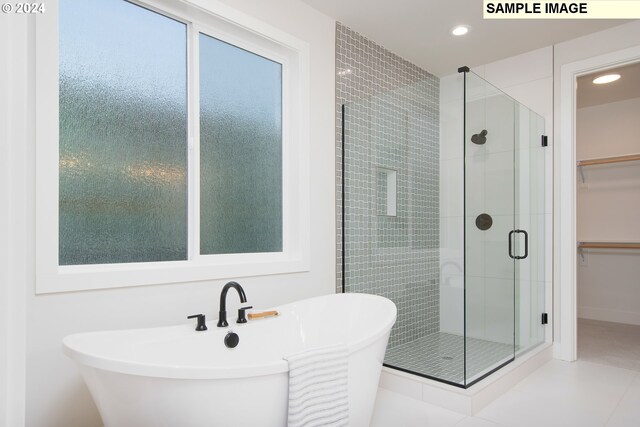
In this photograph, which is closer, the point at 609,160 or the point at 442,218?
the point at 442,218

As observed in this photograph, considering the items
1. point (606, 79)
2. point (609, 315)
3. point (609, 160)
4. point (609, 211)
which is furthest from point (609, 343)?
point (606, 79)

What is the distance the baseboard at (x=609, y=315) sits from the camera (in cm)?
441

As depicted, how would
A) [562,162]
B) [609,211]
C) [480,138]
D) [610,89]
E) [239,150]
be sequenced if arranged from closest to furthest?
[239,150]
[480,138]
[562,162]
[610,89]
[609,211]

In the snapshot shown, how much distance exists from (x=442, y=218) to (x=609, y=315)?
332cm

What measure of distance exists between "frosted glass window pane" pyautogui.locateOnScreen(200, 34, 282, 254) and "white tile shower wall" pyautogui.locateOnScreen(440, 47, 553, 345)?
115 cm

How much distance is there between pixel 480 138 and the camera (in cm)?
262

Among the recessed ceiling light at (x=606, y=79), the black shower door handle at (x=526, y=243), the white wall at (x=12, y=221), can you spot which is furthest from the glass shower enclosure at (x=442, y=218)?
the white wall at (x=12, y=221)

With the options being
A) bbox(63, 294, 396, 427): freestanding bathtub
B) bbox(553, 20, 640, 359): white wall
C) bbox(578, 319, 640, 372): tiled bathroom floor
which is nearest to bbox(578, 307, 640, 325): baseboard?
bbox(578, 319, 640, 372): tiled bathroom floor

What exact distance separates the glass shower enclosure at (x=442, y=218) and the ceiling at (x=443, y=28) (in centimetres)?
51

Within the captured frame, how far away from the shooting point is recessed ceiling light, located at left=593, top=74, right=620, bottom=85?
145 inches

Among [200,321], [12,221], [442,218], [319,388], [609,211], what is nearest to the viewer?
[12,221]

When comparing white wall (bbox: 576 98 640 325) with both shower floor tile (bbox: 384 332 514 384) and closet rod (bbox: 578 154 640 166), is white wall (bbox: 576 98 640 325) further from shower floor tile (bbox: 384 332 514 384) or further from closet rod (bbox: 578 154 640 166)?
shower floor tile (bbox: 384 332 514 384)

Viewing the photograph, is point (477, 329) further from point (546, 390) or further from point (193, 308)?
point (193, 308)

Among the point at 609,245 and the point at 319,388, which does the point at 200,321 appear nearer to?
the point at 319,388
